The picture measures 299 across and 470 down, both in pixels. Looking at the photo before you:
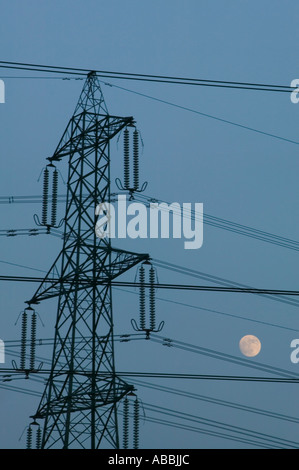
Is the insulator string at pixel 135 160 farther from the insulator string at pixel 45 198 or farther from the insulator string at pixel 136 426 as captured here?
the insulator string at pixel 136 426

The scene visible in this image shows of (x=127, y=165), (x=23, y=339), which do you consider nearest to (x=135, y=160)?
(x=127, y=165)

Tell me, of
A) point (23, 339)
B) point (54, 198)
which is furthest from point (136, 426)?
point (54, 198)

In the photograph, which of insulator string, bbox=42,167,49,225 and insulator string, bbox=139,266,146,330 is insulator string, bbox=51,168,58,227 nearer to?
insulator string, bbox=42,167,49,225

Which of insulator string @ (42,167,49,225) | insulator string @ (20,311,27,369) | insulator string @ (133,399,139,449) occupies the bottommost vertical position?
insulator string @ (133,399,139,449)

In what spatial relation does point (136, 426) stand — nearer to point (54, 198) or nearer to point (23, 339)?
point (23, 339)

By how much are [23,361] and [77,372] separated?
9.79ft

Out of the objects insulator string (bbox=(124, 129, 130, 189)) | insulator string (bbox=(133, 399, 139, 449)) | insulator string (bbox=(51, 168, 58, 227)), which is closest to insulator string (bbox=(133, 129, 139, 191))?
insulator string (bbox=(124, 129, 130, 189))

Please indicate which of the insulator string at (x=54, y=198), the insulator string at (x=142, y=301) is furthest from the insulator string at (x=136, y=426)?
the insulator string at (x=54, y=198)

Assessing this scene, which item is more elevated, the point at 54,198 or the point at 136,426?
the point at 54,198

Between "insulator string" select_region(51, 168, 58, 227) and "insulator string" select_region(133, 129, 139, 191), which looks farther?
"insulator string" select_region(51, 168, 58, 227)

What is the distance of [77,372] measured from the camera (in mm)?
26484

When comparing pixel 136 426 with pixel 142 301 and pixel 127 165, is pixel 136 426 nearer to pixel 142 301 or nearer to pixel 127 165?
pixel 142 301
